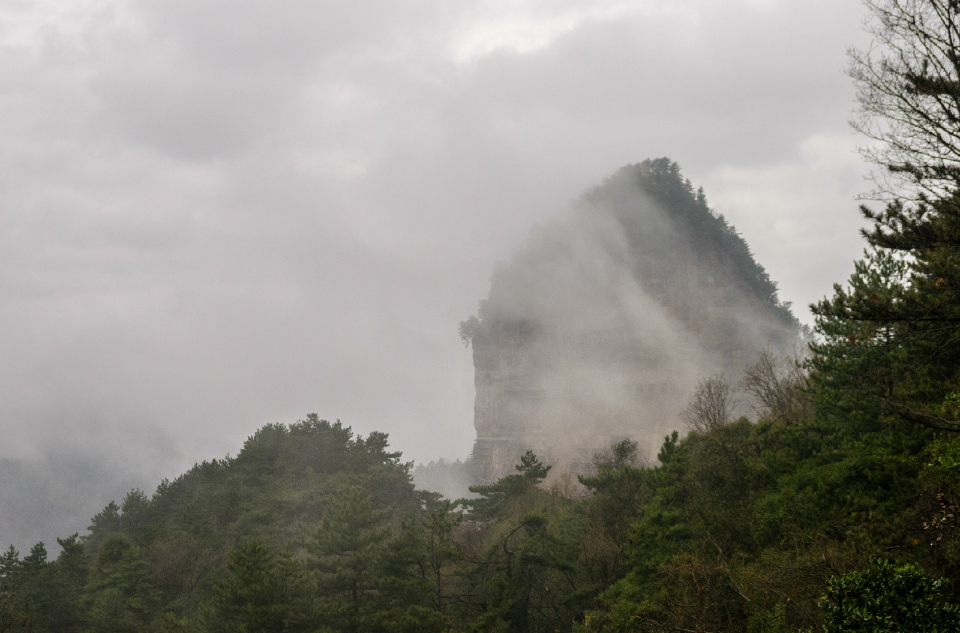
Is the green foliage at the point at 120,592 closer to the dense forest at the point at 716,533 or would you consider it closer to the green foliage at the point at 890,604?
the dense forest at the point at 716,533

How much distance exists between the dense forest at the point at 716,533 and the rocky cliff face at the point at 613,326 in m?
27.3

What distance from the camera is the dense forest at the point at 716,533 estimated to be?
12.3 m

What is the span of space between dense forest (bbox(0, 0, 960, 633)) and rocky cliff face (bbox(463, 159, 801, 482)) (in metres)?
27.3

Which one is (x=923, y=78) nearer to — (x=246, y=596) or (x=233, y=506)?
(x=246, y=596)

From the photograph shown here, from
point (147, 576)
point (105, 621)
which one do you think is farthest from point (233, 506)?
point (105, 621)

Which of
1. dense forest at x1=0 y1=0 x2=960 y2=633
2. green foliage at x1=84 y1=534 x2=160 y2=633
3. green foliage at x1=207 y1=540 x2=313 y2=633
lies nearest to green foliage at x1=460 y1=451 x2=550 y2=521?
dense forest at x1=0 y1=0 x2=960 y2=633

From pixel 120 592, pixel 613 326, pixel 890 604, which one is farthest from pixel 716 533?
pixel 613 326

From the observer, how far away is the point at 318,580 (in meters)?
27.9

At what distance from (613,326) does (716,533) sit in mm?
56749

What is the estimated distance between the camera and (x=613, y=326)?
7781 centimetres

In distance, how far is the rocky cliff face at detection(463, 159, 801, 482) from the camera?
73188mm

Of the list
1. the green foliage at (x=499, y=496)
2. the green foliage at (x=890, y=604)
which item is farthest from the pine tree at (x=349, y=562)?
the green foliage at (x=890, y=604)

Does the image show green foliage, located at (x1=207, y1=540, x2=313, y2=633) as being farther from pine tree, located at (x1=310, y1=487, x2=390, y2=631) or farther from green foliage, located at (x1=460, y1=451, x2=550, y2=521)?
green foliage, located at (x1=460, y1=451, x2=550, y2=521)

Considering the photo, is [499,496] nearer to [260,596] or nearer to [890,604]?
[260,596]
